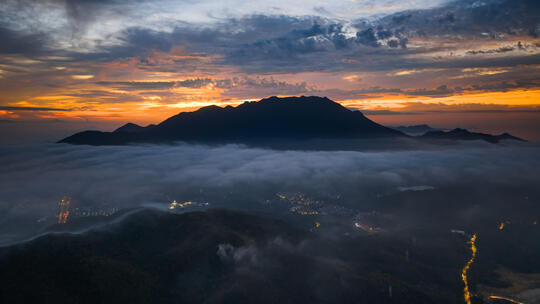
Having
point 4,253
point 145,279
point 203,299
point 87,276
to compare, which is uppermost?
point 4,253

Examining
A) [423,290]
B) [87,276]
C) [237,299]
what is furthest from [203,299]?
[423,290]

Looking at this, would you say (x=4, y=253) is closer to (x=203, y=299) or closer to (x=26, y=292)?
(x=26, y=292)

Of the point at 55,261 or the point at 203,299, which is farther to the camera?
the point at 203,299

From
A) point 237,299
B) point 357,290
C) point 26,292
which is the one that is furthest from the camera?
point 357,290

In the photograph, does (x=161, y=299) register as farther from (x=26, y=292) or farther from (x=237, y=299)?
(x=26, y=292)

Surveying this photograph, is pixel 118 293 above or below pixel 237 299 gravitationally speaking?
above

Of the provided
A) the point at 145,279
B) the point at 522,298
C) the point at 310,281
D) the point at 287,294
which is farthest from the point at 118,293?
the point at 522,298

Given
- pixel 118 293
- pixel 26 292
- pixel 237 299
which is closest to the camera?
pixel 26 292

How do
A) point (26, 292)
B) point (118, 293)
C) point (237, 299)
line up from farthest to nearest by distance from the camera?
point (237, 299)
point (118, 293)
point (26, 292)

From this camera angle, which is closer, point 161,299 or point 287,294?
point 161,299
